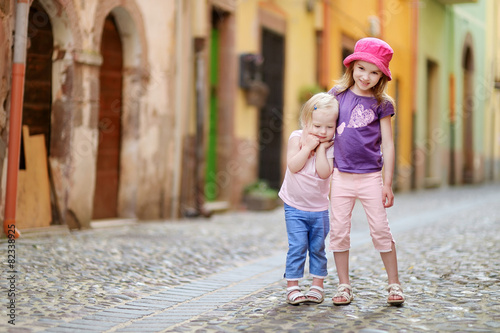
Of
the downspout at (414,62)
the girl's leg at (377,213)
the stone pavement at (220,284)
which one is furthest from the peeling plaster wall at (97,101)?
the downspout at (414,62)

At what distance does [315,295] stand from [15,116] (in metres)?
3.50

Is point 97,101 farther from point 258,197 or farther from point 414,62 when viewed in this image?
point 414,62

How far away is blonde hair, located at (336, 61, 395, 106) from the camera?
13.8ft

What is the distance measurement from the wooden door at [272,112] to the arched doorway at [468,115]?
47.0 feet

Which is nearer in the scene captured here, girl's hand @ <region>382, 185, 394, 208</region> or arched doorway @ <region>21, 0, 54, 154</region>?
girl's hand @ <region>382, 185, 394, 208</region>

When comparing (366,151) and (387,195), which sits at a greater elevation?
(366,151)

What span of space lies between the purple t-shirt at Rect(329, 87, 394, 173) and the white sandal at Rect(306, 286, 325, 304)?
707 mm

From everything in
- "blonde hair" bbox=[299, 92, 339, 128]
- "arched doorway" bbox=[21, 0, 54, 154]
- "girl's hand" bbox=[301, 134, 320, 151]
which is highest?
"arched doorway" bbox=[21, 0, 54, 154]

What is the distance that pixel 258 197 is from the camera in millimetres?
12344

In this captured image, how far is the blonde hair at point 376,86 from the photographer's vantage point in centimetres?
421

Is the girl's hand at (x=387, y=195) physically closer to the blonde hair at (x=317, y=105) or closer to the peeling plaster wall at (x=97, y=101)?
the blonde hair at (x=317, y=105)

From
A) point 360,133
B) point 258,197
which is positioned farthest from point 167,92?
point 360,133

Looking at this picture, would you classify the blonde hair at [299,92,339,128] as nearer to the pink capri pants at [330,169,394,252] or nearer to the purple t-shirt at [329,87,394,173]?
the purple t-shirt at [329,87,394,173]

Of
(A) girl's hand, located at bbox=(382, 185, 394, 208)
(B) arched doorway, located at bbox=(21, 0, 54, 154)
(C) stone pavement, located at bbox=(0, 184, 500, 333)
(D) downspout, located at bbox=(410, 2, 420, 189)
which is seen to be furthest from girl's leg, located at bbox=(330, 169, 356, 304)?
(D) downspout, located at bbox=(410, 2, 420, 189)
